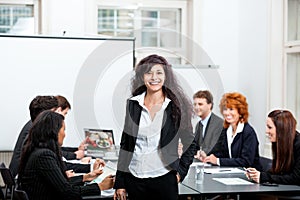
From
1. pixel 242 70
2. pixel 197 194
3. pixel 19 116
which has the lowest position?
pixel 197 194

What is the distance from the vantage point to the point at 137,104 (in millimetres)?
3223

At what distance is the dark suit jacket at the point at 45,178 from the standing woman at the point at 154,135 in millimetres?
318

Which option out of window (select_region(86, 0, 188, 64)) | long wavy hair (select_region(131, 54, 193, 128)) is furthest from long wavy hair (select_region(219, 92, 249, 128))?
long wavy hair (select_region(131, 54, 193, 128))

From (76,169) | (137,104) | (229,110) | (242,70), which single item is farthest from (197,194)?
(242,70)

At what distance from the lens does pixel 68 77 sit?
5918mm

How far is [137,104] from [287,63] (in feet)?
9.69

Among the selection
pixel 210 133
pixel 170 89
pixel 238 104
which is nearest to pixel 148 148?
pixel 170 89

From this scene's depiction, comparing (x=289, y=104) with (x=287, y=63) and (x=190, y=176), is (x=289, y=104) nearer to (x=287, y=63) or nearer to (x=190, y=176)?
(x=287, y=63)

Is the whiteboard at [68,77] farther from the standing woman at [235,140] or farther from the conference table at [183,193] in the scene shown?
the conference table at [183,193]

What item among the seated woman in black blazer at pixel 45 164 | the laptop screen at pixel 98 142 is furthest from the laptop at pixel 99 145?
the seated woman in black blazer at pixel 45 164

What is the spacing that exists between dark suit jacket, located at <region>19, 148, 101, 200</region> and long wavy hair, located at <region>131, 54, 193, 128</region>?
0.62 metres

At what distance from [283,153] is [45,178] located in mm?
1713

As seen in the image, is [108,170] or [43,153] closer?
[43,153]

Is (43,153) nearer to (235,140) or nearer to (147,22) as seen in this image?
(235,140)
